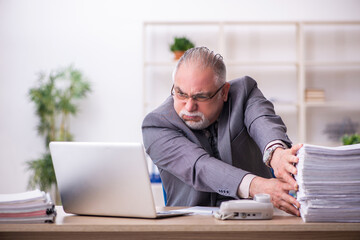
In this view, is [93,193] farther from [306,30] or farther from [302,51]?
[306,30]

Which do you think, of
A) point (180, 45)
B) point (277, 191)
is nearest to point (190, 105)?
point (277, 191)

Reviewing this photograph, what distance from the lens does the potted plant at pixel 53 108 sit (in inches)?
183

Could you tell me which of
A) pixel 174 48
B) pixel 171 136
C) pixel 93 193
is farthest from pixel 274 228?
pixel 174 48

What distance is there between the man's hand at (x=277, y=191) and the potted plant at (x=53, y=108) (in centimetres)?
349

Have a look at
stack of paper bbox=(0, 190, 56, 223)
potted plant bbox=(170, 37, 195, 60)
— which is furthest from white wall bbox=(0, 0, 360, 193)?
stack of paper bbox=(0, 190, 56, 223)

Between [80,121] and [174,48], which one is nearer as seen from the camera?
[174,48]

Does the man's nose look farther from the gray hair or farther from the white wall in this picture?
the white wall

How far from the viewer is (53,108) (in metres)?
4.77

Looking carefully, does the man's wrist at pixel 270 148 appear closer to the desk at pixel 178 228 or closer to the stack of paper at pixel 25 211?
the desk at pixel 178 228

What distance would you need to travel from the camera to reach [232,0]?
4996 mm

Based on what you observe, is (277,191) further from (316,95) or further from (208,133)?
(316,95)

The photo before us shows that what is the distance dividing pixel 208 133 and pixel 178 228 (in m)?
0.82

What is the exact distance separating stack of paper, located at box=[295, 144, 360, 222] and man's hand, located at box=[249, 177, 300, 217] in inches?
5.6

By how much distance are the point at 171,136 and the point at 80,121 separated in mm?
3337
